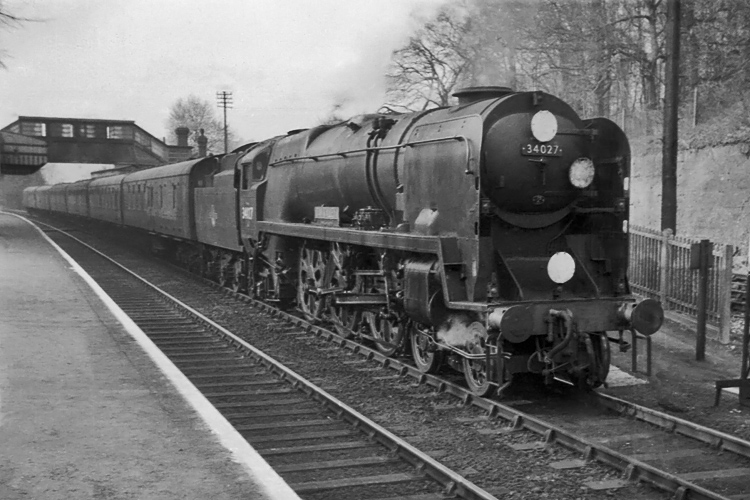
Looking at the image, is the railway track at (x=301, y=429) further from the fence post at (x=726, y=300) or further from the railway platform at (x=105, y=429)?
the fence post at (x=726, y=300)

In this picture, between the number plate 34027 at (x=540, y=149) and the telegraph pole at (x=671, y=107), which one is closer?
the number plate 34027 at (x=540, y=149)

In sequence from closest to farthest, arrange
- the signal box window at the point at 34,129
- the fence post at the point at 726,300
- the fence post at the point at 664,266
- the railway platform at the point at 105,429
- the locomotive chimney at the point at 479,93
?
the railway platform at the point at 105,429 < the locomotive chimney at the point at 479,93 < the fence post at the point at 726,300 < the fence post at the point at 664,266 < the signal box window at the point at 34,129

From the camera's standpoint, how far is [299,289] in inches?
479

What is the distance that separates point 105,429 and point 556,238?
171 inches

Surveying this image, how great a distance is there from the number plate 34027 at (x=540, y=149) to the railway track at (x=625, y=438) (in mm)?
2228

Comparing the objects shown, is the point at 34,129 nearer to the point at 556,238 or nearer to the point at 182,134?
the point at 182,134

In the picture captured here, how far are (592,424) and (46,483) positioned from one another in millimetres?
4213

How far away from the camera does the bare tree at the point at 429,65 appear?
14353mm

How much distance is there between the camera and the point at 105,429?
6.11 meters

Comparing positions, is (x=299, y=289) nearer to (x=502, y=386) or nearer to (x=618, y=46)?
(x=502, y=386)

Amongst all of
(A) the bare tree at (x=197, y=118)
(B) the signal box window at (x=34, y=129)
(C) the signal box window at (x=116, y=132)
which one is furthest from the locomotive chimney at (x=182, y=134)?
(A) the bare tree at (x=197, y=118)

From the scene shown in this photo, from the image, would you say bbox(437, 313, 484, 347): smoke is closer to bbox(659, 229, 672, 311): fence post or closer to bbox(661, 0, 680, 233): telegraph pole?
bbox(659, 229, 672, 311): fence post


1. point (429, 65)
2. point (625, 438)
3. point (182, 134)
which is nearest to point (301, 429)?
point (625, 438)

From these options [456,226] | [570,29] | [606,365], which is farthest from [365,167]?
[570,29]
